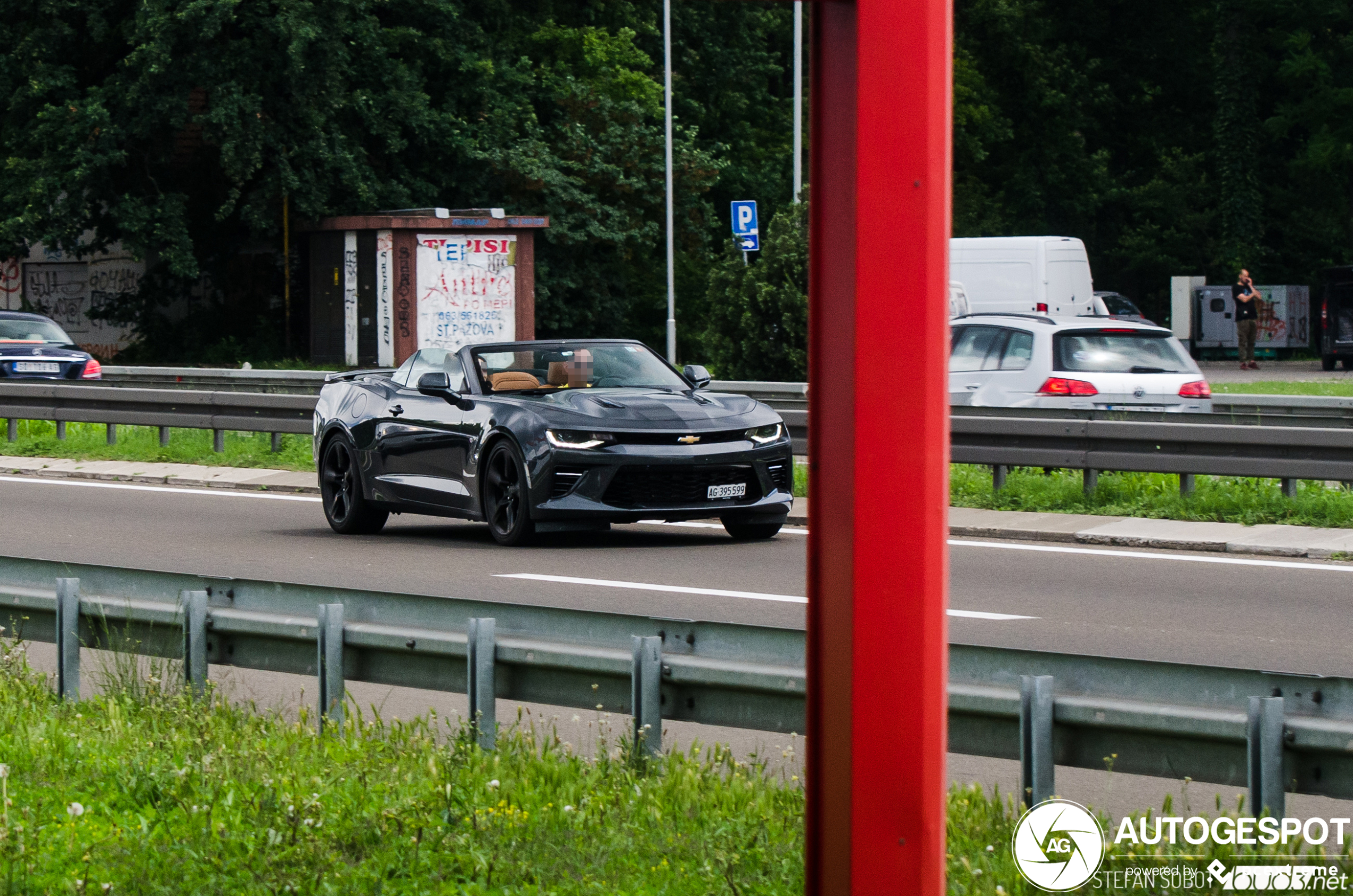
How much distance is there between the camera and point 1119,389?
16438mm

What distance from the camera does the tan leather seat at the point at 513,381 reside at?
1295 centimetres

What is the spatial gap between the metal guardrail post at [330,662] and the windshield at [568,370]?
681 centimetres

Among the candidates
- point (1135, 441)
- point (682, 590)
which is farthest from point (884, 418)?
point (1135, 441)

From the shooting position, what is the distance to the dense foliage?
3838cm

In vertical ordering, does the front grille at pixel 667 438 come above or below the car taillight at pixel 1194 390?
below

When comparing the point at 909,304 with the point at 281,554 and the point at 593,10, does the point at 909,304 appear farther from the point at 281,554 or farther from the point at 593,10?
the point at 593,10

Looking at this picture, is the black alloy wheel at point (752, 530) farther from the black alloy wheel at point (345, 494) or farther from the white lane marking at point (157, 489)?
the white lane marking at point (157, 489)

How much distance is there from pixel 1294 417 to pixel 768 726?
554 inches

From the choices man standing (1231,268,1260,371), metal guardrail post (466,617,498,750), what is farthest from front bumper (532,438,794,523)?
man standing (1231,268,1260,371)

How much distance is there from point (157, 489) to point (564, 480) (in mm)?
7390

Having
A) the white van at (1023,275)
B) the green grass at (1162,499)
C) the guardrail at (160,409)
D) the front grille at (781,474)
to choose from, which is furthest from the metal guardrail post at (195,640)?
the white van at (1023,275)

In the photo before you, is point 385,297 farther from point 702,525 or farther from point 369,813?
point 369,813

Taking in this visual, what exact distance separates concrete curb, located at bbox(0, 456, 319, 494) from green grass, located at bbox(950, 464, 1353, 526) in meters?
6.28

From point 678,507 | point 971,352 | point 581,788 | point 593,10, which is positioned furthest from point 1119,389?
point 593,10
